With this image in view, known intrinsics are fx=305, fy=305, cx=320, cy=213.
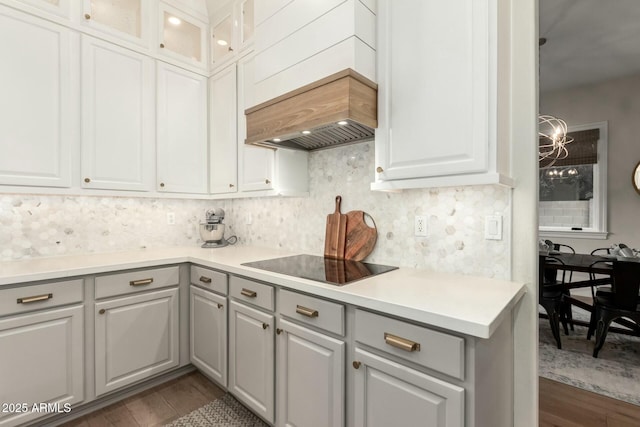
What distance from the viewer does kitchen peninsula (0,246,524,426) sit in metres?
1.01

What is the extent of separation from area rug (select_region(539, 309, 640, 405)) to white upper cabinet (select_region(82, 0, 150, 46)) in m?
4.01

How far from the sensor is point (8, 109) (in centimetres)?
175

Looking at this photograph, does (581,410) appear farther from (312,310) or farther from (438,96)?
(438,96)

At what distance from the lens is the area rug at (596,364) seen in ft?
7.19

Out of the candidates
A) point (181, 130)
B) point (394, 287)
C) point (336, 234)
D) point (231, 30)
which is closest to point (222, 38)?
point (231, 30)

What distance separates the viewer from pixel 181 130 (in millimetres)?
2492

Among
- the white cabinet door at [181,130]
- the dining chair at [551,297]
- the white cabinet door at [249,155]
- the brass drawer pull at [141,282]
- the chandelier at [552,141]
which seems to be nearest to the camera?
the brass drawer pull at [141,282]

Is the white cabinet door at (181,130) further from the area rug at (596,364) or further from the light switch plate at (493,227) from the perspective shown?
the area rug at (596,364)

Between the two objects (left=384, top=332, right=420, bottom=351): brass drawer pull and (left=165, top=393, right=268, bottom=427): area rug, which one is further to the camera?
(left=165, top=393, right=268, bottom=427): area rug

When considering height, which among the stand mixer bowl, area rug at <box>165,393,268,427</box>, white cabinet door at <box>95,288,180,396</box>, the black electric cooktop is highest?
the stand mixer bowl

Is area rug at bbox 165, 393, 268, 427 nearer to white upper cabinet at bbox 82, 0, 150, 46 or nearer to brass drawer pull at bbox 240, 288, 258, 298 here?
brass drawer pull at bbox 240, 288, 258, 298

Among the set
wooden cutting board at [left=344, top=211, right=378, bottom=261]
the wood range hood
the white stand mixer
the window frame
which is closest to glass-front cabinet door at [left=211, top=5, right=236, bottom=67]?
the wood range hood

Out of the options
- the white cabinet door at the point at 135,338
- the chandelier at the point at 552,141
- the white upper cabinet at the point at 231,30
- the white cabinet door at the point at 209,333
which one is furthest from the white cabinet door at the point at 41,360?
the chandelier at the point at 552,141

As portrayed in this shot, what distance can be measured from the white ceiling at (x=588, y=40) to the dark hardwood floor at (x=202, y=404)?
312cm
